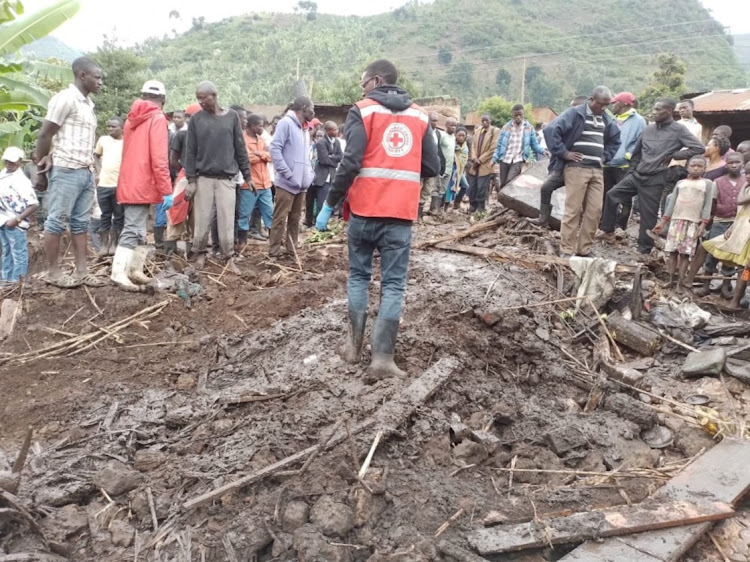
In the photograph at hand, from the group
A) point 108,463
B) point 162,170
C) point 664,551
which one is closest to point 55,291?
point 162,170

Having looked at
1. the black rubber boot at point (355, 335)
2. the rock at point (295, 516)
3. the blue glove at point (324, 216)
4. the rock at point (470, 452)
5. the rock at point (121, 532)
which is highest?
the blue glove at point (324, 216)

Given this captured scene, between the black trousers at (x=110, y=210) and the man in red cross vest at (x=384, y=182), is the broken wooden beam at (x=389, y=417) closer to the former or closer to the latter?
the man in red cross vest at (x=384, y=182)

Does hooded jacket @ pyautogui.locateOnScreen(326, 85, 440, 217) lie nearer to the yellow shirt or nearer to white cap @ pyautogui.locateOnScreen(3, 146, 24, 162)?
the yellow shirt

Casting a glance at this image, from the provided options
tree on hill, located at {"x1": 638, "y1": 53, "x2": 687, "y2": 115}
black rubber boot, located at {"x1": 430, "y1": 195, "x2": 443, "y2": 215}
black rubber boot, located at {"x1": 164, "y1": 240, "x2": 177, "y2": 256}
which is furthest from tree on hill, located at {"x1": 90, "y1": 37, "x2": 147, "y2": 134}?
tree on hill, located at {"x1": 638, "y1": 53, "x2": 687, "y2": 115}

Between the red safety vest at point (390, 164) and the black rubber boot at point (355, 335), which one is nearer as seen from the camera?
the red safety vest at point (390, 164)

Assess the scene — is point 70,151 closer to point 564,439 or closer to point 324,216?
point 324,216

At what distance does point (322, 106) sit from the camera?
70.5ft

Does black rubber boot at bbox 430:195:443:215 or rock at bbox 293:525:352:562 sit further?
black rubber boot at bbox 430:195:443:215

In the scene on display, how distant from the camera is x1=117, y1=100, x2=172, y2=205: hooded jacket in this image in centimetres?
567

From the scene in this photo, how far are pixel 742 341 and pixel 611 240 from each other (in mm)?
2966

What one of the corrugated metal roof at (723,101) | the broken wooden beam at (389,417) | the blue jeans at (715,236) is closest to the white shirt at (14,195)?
the broken wooden beam at (389,417)

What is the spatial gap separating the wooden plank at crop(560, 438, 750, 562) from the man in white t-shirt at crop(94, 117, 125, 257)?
6355 millimetres

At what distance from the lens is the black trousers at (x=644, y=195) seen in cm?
716

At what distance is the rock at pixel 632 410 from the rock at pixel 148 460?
119 inches
